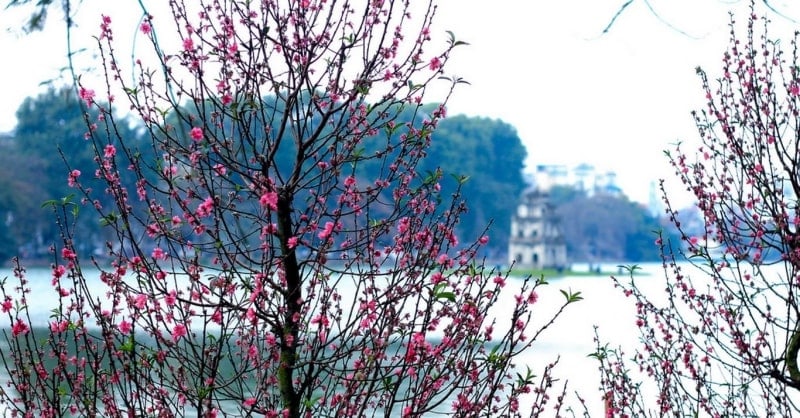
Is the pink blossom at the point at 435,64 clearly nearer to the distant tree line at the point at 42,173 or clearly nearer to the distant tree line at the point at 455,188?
the distant tree line at the point at 455,188

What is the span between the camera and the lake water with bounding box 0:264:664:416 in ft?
69.9

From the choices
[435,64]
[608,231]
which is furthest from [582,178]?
[435,64]

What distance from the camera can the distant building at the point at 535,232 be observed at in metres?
75.6

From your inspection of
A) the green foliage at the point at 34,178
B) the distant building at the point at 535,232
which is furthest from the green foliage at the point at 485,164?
the green foliage at the point at 34,178

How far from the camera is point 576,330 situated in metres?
39.2

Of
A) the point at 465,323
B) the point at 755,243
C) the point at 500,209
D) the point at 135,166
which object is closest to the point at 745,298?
the point at 755,243

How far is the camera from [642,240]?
8681cm

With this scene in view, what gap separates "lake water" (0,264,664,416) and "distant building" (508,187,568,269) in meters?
7.19

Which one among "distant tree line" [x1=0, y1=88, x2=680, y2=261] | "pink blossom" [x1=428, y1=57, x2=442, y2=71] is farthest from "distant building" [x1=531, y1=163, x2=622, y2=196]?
"pink blossom" [x1=428, y1=57, x2=442, y2=71]

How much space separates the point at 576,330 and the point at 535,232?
36.7m

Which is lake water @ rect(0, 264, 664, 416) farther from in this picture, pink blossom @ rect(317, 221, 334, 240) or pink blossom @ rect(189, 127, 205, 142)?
pink blossom @ rect(189, 127, 205, 142)

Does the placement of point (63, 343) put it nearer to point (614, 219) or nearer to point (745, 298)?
point (745, 298)

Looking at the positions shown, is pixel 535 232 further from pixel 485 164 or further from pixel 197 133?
pixel 197 133

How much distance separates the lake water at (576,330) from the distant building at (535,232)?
7.19m
